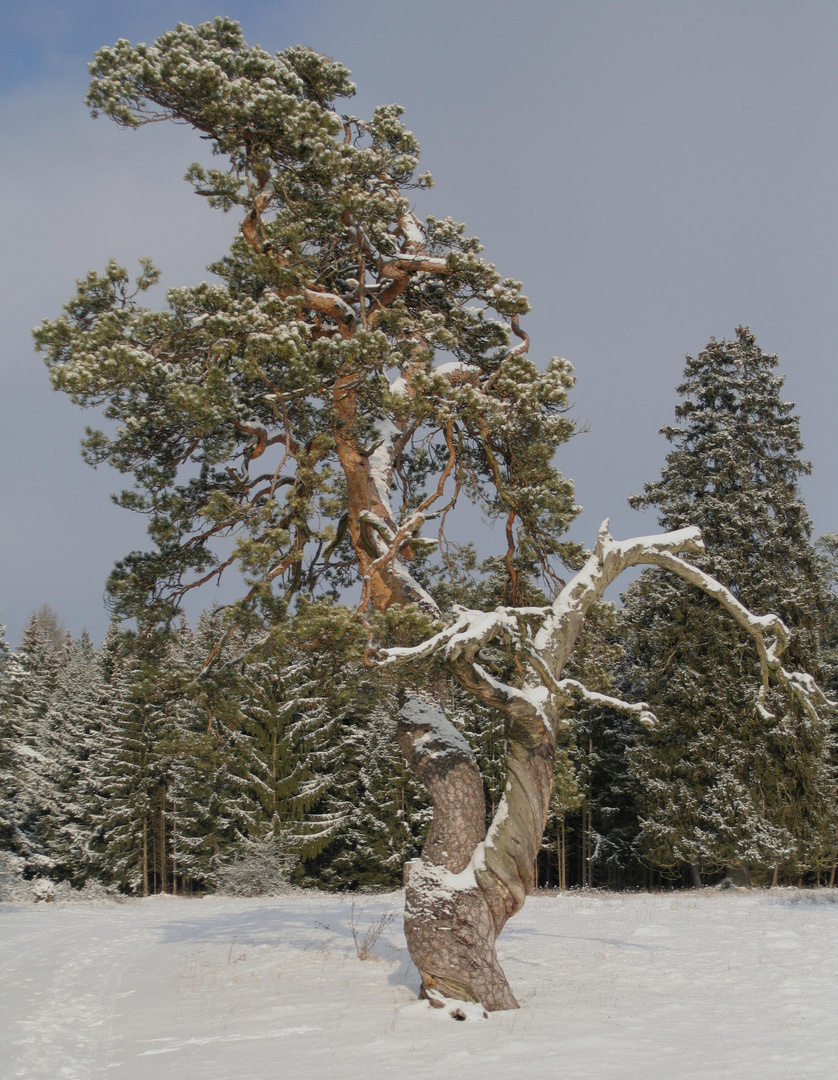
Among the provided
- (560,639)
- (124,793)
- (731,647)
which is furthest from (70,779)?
(560,639)

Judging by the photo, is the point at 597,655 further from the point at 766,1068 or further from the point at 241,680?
the point at 766,1068

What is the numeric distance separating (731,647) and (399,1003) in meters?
18.5

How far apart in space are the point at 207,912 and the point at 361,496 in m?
12.2

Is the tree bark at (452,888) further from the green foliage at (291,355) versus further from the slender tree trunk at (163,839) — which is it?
the slender tree trunk at (163,839)

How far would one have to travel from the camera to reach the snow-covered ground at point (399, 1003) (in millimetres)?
5633

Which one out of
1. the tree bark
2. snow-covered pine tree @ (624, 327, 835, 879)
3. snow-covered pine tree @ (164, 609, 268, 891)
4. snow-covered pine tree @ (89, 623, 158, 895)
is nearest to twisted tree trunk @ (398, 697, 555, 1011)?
the tree bark

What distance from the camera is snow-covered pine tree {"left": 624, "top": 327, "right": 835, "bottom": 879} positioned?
22.4 m

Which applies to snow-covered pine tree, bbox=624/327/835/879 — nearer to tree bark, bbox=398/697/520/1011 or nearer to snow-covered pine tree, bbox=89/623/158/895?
tree bark, bbox=398/697/520/1011

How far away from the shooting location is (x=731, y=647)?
77.6ft

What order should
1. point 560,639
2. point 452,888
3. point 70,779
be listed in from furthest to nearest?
point 70,779, point 560,639, point 452,888

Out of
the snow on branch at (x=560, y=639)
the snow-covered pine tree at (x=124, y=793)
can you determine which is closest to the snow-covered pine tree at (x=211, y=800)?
the snow-covered pine tree at (x=124, y=793)

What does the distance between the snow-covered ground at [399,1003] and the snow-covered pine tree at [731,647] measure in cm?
742

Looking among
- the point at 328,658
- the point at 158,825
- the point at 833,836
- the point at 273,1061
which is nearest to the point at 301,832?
the point at 158,825

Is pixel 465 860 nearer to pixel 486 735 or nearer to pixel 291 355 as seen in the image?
pixel 291 355
